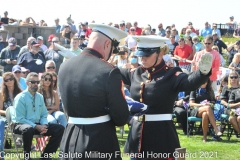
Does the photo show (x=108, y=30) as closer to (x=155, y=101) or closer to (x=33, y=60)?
(x=155, y=101)

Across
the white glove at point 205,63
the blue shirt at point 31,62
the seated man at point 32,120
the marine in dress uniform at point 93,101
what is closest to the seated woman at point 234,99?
the seated man at point 32,120

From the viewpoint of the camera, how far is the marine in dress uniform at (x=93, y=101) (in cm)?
483

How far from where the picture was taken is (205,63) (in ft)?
17.6

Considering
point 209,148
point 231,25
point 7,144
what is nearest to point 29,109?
point 7,144

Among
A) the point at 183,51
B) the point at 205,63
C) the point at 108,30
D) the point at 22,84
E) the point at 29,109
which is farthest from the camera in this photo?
the point at 183,51

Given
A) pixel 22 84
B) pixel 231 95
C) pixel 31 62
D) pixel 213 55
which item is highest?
pixel 213 55

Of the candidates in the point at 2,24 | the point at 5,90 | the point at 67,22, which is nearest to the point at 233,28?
the point at 67,22

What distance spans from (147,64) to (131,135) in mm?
782

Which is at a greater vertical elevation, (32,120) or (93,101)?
(93,101)

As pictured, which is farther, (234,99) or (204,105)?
(234,99)

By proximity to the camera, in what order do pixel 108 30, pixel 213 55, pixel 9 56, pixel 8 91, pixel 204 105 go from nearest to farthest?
pixel 108 30 < pixel 8 91 < pixel 204 105 < pixel 213 55 < pixel 9 56

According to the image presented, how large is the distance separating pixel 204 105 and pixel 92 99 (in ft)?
23.7

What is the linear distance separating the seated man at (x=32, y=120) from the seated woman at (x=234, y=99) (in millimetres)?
4059

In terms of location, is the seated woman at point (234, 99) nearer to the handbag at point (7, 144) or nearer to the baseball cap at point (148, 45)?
the handbag at point (7, 144)
